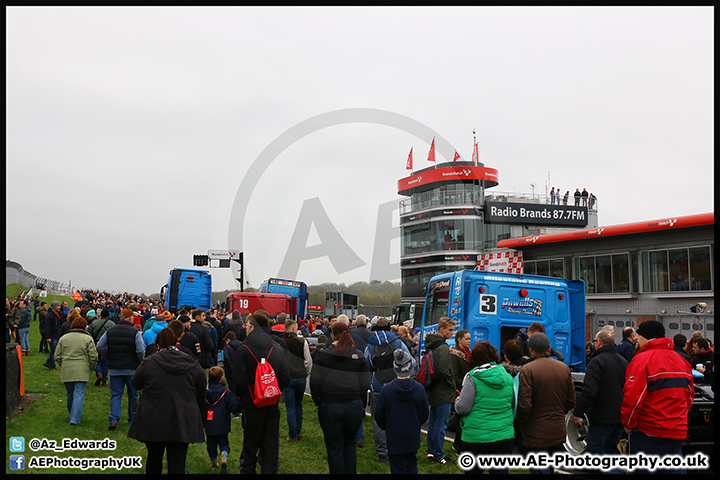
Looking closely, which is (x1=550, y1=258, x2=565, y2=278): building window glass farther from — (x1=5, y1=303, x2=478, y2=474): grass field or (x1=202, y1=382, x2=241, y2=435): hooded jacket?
(x1=202, y1=382, x2=241, y2=435): hooded jacket

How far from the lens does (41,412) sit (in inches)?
410

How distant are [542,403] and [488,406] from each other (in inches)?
24.3

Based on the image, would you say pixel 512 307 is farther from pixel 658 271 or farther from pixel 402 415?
pixel 658 271

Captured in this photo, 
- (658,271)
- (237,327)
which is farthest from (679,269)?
(237,327)

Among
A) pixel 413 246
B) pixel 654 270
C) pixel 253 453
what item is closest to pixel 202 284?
A: pixel 654 270

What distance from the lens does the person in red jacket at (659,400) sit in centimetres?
619

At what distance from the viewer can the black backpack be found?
8578mm

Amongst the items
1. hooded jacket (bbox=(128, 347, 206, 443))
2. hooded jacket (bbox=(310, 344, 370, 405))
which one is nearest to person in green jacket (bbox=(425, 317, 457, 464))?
hooded jacket (bbox=(310, 344, 370, 405))

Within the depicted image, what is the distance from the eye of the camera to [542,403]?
6.25m

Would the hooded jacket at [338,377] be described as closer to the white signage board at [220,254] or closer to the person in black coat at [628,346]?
the person in black coat at [628,346]

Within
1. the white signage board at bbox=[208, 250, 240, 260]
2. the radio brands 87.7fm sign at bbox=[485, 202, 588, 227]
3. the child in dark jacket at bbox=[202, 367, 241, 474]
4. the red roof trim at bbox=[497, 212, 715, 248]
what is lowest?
the child in dark jacket at bbox=[202, 367, 241, 474]

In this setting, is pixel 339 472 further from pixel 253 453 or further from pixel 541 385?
pixel 541 385

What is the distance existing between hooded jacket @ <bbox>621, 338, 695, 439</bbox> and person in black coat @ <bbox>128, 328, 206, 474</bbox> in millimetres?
4706

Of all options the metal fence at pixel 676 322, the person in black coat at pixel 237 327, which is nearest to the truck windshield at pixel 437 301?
the person in black coat at pixel 237 327
